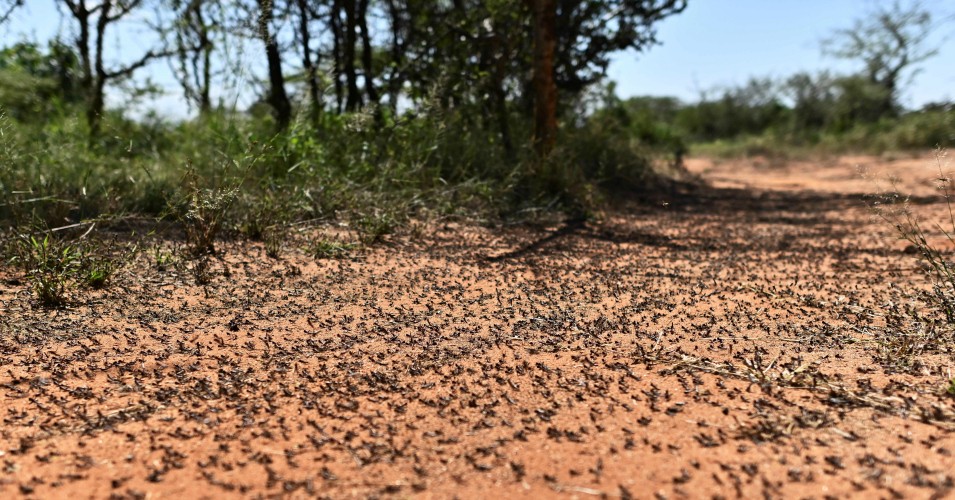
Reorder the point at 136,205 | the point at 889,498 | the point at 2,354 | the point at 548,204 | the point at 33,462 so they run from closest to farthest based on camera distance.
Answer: the point at 889,498
the point at 33,462
the point at 2,354
the point at 136,205
the point at 548,204

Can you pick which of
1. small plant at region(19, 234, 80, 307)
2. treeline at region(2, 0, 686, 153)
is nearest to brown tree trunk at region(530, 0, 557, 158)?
treeline at region(2, 0, 686, 153)

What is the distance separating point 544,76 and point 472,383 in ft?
20.0

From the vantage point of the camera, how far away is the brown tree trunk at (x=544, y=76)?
8.04 metres

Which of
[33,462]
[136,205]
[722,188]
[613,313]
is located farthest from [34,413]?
[722,188]

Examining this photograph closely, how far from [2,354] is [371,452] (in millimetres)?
1756

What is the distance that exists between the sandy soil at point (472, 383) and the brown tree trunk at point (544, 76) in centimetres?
376

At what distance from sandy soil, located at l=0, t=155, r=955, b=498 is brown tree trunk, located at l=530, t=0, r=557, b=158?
376cm

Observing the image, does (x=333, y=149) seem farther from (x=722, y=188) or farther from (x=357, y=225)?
(x=722, y=188)

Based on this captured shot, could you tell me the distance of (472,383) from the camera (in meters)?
2.71

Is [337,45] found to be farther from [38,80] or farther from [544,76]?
[38,80]

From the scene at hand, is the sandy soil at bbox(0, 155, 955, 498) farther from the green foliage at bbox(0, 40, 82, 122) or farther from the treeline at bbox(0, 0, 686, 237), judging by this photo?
the green foliage at bbox(0, 40, 82, 122)

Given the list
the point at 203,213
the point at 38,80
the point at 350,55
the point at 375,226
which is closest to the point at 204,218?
the point at 203,213

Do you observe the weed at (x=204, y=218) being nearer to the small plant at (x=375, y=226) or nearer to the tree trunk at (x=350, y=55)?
the small plant at (x=375, y=226)

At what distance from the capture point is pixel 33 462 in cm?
207
